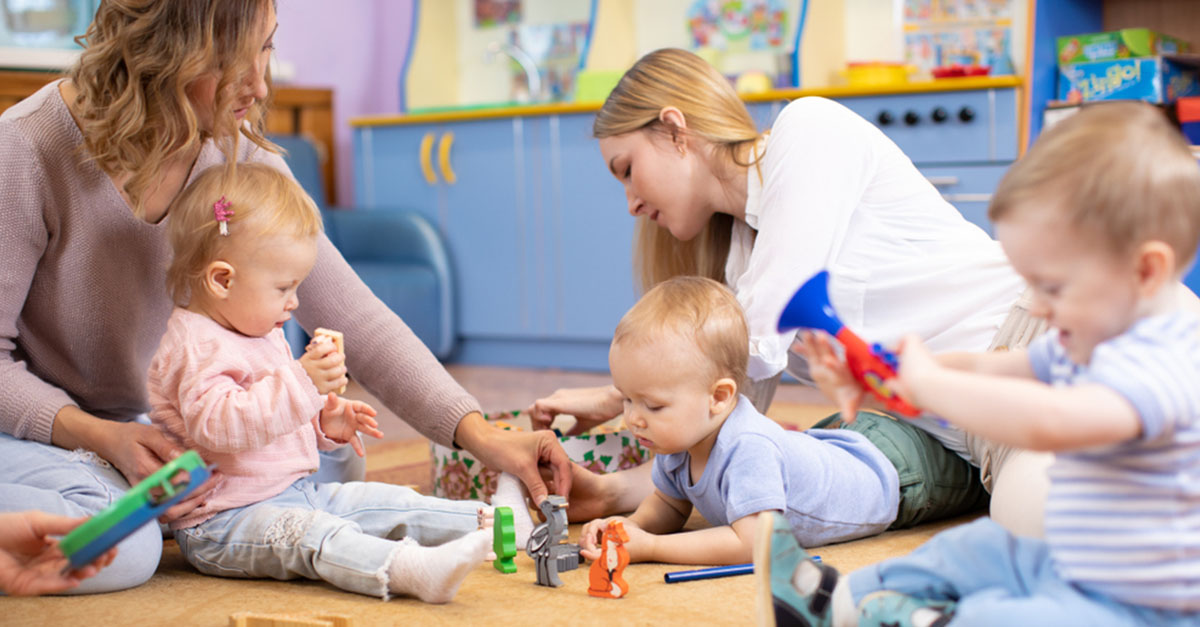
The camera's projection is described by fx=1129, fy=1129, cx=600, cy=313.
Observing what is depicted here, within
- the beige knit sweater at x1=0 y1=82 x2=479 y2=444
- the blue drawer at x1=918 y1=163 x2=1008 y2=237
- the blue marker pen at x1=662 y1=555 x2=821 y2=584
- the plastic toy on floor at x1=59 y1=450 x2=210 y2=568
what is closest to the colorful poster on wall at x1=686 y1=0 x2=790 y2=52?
the blue drawer at x1=918 y1=163 x2=1008 y2=237

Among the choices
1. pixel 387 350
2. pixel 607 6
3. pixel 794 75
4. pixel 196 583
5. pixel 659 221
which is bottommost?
pixel 196 583

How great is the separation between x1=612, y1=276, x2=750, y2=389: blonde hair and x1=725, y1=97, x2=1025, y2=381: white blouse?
85mm

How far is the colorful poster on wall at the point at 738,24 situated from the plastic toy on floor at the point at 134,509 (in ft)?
9.37

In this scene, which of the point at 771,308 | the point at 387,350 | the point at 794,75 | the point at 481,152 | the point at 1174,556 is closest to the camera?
the point at 1174,556

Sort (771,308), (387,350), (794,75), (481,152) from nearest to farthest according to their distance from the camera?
(771,308)
(387,350)
(794,75)
(481,152)

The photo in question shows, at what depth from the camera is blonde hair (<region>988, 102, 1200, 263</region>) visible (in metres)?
0.75

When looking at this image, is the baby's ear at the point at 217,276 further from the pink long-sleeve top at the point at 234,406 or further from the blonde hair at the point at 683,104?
the blonde hair at the point at 683,104

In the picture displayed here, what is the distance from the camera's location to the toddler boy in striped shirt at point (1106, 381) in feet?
2.42

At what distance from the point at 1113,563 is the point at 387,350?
3.30ft

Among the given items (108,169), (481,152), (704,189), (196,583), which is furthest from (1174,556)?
(481,152)

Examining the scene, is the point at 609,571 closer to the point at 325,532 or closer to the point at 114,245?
the point at 325,532

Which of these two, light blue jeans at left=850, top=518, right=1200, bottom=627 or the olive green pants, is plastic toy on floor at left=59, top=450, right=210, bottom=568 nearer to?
light blue jeans at left=850, top=518, right=1200, bottom=627

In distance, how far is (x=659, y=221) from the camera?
160 centimetres

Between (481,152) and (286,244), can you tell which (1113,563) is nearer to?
(286,244)
